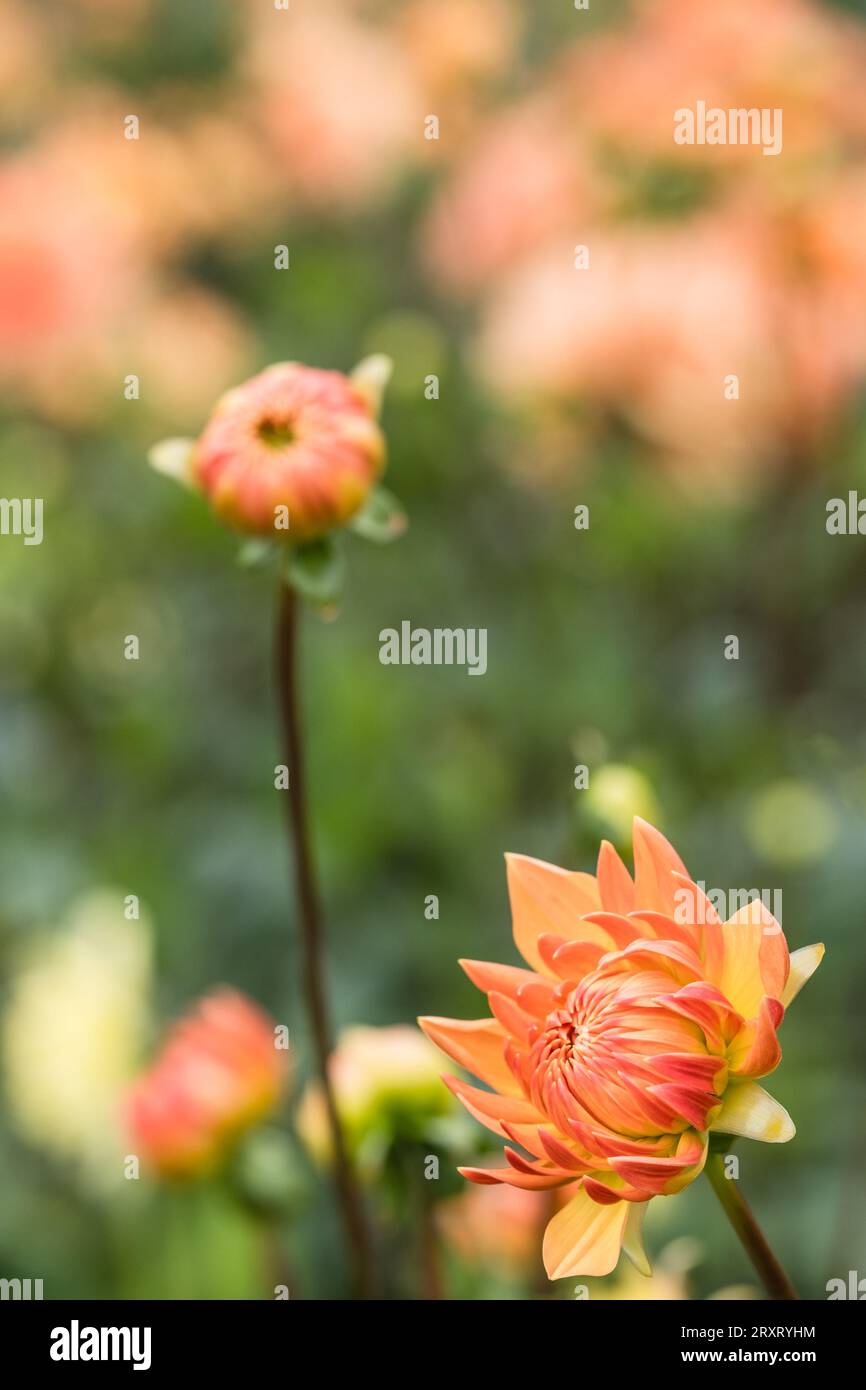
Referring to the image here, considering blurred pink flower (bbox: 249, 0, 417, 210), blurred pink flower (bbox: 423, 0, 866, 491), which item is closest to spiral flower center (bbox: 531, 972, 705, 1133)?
blurred pink flower (bbox: 423, 0, 866, 491)

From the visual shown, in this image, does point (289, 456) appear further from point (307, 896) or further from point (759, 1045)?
point (759, 1045)

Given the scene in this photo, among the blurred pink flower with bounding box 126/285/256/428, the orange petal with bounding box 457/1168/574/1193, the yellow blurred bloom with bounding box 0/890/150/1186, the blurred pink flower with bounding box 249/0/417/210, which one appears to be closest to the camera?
the orange petal with bounding box 457/1168/574/1193

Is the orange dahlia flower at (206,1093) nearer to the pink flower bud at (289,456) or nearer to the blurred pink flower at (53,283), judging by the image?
the pink flower bud at (289,456)

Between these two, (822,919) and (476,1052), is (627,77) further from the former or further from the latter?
(476,1052)

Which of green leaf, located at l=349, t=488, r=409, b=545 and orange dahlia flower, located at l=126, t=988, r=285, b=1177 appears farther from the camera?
orange dahlia flower, located at l=126, t=988, r=285, b=1177

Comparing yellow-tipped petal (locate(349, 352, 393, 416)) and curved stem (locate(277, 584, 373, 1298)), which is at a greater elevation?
yellow-tipped petal (locate(349, 352, 393, 416))

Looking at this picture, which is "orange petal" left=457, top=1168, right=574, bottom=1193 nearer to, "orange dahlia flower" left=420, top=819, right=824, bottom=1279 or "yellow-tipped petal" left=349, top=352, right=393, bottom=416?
"orange dahlia flower" left=420, top=819, right=824, bottom=1279
